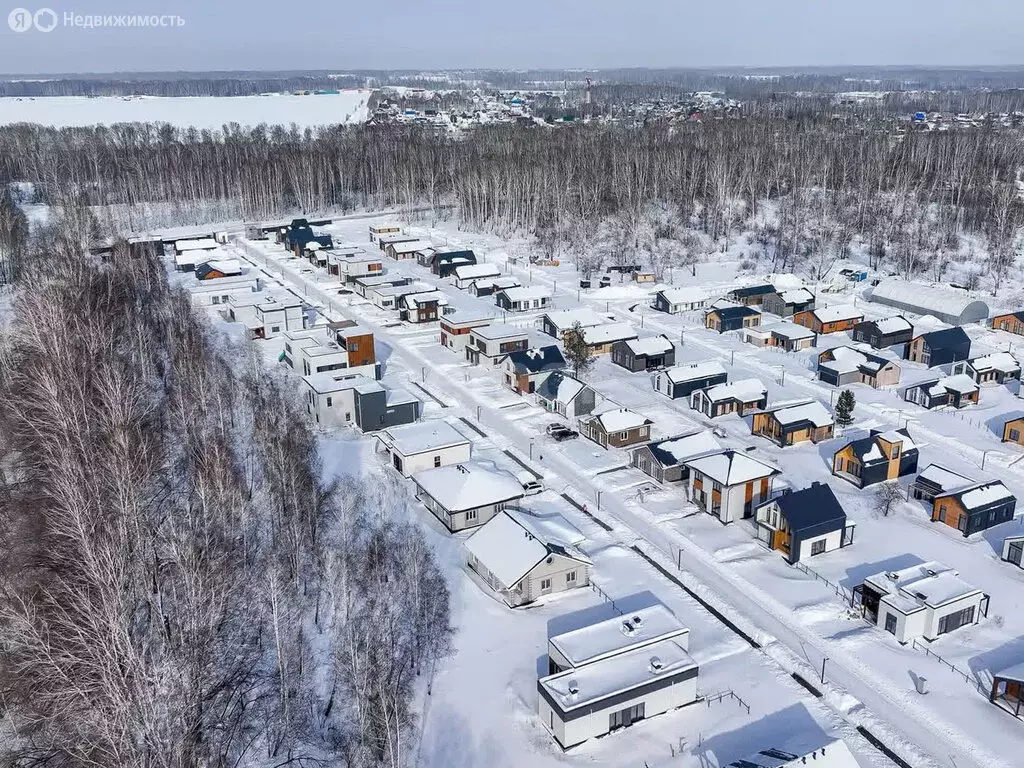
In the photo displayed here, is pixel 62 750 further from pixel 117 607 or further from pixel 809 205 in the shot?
pixel 809 205

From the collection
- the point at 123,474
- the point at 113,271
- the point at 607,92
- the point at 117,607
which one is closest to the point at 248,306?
the point at 113,271

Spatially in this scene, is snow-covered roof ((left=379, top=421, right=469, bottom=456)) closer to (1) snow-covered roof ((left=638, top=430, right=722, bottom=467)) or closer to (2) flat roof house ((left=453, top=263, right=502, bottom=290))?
(1) snow-covered roof ((left=638, top=430, right=722, bottom=467))

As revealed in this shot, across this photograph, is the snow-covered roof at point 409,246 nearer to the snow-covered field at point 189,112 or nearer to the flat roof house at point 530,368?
the flat roof house at point 530,368

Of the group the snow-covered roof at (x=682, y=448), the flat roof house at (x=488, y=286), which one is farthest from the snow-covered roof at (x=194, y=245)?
the snow-covered roof at (x=682, y=448)


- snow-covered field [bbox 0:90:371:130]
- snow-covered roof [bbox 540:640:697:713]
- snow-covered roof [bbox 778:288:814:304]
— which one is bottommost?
snow-covered roof [bbox 540:640:697:713]

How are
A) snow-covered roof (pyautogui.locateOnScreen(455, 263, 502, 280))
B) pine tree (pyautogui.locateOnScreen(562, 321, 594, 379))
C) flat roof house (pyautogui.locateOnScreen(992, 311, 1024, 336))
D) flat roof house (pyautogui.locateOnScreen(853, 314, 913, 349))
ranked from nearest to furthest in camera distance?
1. pine tree (pyautogui.locateOnScreen(562, 321, 594, 379))
2. flat roof house (pyautogui.locateOnScreen(853, 314, 913, 349))
3. flat roof house (pyautogui.locateOnScreen(992, 311, 1024, 336))
4. snow-covered roof (pyautogui.locateOnScreen(455, 263, 502, 280))

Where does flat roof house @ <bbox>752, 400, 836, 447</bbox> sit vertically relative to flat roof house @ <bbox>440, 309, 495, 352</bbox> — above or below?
below

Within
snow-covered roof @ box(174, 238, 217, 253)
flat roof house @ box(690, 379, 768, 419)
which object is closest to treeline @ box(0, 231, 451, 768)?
flat roof house @ box(690, 379, 768, 419)
